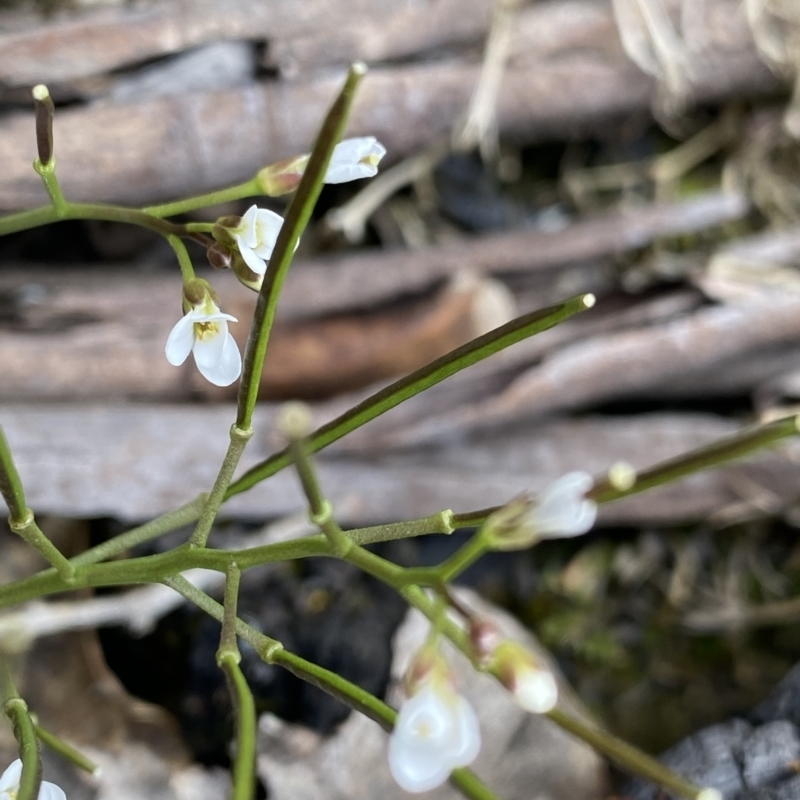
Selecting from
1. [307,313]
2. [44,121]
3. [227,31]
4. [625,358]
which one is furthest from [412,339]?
[44,121]

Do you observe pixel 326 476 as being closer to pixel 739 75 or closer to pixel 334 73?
pixel 334 73

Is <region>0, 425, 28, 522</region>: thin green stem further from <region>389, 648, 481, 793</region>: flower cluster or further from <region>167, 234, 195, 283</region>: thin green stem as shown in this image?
<region>389, 648, 481, 793</region>: flower cluster

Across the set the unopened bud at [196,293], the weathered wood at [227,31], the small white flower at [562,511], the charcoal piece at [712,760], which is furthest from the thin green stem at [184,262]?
the charcoal piece at [712,760]

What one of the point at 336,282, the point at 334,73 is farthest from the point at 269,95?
the point at 336,282

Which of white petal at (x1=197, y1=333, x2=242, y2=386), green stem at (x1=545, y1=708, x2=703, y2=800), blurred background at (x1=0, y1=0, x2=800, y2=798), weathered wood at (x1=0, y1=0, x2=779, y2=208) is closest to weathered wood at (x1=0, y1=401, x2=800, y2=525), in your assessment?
blurred background at (x1=0, y1=0, x2=800, y2=798)

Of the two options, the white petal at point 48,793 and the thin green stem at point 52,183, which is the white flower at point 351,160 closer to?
the thin green stem at point 52,183

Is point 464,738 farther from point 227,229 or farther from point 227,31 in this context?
point 227,31
